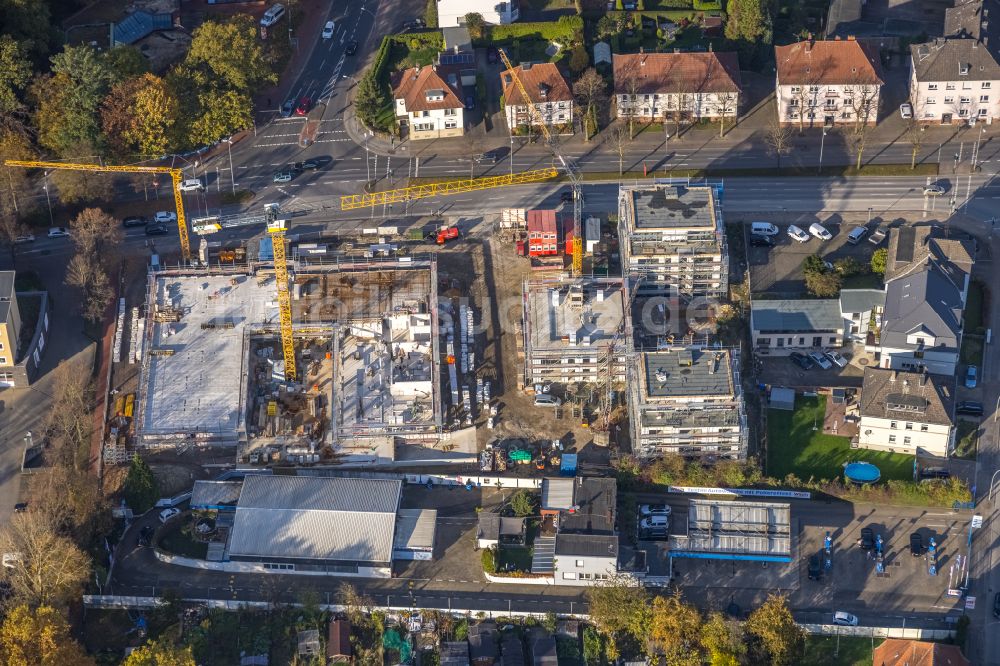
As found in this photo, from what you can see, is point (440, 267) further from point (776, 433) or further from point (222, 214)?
point (776, 433)

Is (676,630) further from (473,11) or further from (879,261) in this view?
(473,11)

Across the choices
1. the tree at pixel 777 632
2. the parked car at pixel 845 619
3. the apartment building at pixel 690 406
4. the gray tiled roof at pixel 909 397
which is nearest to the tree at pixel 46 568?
the apartment building at pixel 690 406

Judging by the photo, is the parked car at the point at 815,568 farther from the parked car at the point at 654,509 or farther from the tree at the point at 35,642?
the tree at the point at 35,642

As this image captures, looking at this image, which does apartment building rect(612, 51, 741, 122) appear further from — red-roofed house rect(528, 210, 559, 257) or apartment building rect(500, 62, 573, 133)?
red-roofed house rect(528, 210, 559, 257)

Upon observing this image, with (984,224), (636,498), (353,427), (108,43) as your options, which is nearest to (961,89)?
(984,224)

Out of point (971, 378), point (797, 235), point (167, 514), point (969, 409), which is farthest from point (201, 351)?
point (971, 378)

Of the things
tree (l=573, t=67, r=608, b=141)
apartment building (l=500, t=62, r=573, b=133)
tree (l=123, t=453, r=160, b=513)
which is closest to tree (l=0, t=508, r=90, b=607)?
tree (l=123, t=453, r=160, b=513)
